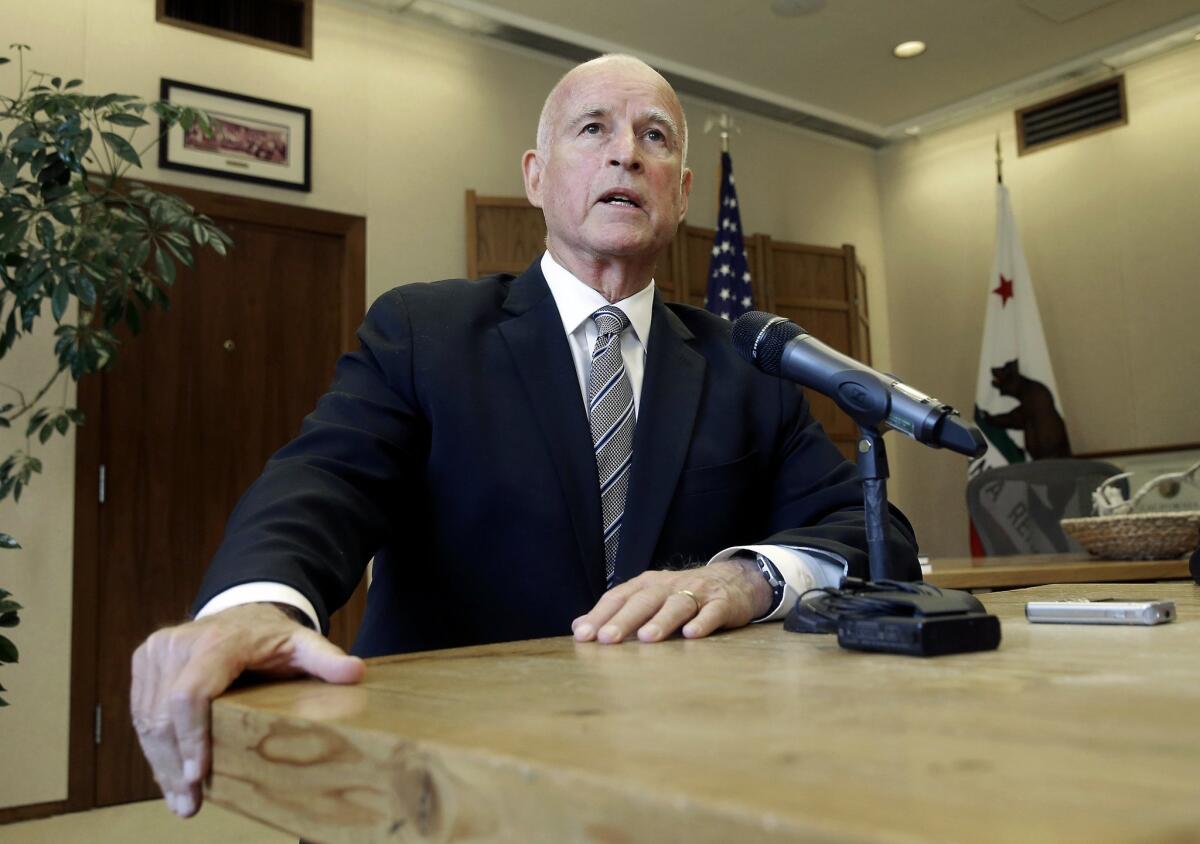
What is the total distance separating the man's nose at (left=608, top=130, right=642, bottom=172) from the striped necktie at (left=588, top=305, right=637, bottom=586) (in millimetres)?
247

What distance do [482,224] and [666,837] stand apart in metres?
4.78

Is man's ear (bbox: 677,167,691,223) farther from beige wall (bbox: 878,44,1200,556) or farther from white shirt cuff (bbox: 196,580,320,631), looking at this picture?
beige wall (bbox: 878,44,1200,556)

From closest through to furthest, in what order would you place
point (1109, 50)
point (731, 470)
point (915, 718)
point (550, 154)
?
point (915, 718)
point (731, 470)
point (550, 154)
point (1109, 50)

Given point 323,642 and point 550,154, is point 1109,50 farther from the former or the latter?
point 323,642

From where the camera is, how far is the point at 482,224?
4980 millimetres

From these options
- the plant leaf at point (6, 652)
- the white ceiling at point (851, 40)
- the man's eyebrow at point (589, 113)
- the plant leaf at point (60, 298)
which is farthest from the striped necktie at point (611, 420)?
the white ceiling at point (851, 40)

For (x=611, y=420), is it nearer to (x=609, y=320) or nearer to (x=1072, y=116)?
(x=609, y=320)

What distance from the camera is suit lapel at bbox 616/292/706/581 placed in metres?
1.45

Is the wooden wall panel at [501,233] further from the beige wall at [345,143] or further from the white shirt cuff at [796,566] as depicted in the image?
the white shirt cuff at [796,566]

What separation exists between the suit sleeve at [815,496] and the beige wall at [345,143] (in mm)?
3198

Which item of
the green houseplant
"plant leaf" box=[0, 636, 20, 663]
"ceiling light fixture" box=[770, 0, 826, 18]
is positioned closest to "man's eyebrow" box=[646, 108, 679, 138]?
the green houseplant

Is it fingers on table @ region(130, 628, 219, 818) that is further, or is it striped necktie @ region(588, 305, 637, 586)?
striped necktie @ region(588, 305, 637, 586)

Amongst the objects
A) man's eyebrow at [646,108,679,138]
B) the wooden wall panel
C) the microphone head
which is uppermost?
the wooden wall panel

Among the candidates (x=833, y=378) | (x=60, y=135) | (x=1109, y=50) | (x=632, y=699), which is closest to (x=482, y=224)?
(x=60, y=135)
